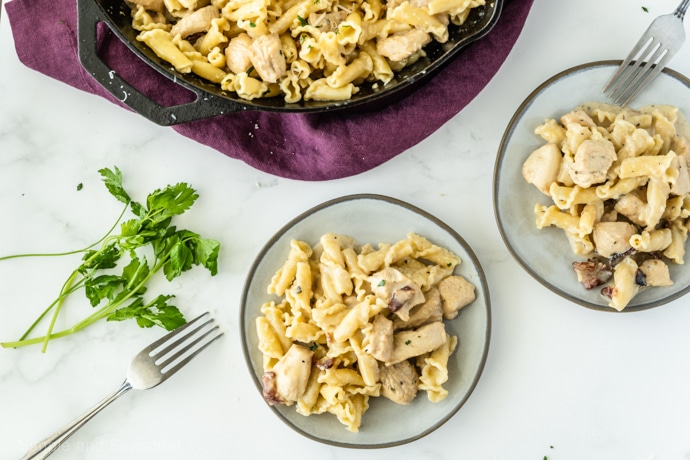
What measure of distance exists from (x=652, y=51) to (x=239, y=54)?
1589mm

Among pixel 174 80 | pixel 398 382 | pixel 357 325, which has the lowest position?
pixel 398 382

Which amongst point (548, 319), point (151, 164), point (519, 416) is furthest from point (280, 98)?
point (519, 416)

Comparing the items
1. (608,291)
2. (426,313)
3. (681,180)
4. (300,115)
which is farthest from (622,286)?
(300,115)

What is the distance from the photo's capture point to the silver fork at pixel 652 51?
264cm

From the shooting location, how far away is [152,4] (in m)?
2.60

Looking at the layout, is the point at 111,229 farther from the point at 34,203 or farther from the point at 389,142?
the point at 389,142

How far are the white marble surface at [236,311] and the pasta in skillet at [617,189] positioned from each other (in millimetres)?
241

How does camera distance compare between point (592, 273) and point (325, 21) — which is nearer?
point (325, 21)

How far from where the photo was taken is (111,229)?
113 inches

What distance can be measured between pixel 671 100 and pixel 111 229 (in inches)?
90.5

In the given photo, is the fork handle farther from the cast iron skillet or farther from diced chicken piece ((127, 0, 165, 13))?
diced chicken piece ((127, 0, 165, 13))

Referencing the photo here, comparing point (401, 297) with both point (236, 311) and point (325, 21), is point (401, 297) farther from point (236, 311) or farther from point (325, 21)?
point (325, 21)

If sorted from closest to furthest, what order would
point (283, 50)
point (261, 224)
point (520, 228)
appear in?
point (283, 50) < point (520, 228) < point (261, 224)

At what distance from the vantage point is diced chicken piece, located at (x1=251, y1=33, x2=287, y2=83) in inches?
97.3
